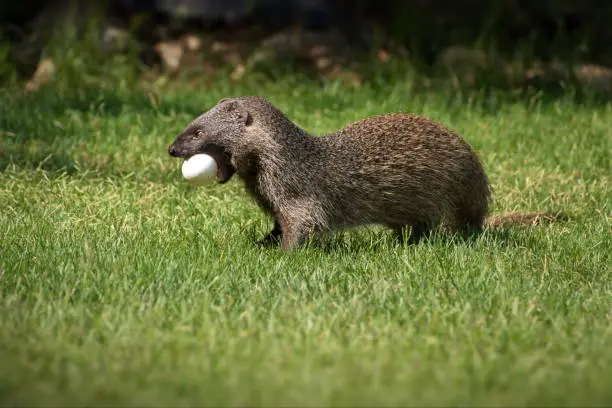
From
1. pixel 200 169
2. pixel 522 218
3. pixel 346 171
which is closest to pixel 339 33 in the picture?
pixel 522 218

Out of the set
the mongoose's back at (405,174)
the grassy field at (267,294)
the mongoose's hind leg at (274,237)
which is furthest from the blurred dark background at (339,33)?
the mongoose's hind leg at (274,237)

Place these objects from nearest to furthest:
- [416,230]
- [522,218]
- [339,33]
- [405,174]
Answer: [405,174] < [416,230] < [522,218] < [339,33]

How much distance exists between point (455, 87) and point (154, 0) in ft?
17.3

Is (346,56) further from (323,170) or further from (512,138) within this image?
(323,170)

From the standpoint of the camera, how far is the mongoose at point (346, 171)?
17.6 feet

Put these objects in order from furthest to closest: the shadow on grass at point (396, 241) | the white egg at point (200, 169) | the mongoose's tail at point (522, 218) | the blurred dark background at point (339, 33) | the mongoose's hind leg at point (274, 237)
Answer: the blurred dark background at point (339, 33) → the mongoose's tail at point (522, 218) → the mongoose's hind leg at point (274, 237) → the shadow on grass at point (396, 241) → the white egg at point (200, 169)

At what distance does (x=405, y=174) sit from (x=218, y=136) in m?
1.17

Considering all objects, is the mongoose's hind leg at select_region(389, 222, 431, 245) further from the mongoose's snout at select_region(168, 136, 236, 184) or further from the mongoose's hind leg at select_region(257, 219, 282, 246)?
the mongoose's snout at select_region(168, 136, 236, 184)

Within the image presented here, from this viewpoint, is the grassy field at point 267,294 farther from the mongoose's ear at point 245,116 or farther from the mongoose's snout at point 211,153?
the mongoose's ear at point 245,116

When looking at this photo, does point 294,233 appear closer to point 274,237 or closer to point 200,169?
point 274,237

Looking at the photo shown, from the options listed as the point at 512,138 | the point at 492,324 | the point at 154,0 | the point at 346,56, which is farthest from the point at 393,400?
the point at 154,0

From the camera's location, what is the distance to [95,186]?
658cm

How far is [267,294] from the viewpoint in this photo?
4355 millimetres

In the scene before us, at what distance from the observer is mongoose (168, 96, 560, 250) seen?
5355 millimetres
